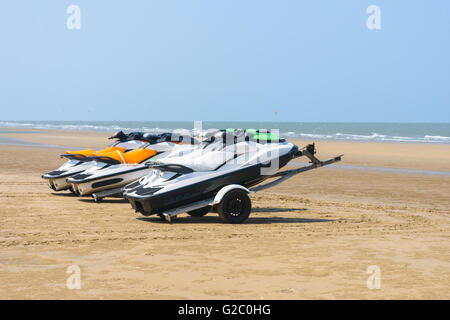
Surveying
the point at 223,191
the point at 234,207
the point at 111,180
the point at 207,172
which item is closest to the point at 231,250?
the point at 223,191

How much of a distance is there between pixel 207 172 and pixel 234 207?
2.90ft

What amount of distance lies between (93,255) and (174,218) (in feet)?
14.1

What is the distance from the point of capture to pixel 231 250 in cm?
1088

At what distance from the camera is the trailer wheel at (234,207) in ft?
45.0

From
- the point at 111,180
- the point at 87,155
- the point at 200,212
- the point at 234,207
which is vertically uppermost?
the point at 87,155

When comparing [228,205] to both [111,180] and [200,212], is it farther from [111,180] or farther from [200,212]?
[111,180]

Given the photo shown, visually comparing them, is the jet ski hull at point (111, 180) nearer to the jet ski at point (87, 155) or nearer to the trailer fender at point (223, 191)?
the jet ski at point (87, 155)

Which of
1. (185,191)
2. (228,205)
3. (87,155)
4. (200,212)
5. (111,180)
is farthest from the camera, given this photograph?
(87,155)

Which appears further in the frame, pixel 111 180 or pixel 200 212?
pixel 111 180

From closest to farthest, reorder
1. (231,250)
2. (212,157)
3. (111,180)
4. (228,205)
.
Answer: (231,250), (228,205), (212,157), (111,180)

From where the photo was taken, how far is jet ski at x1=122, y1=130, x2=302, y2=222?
13.6 metres

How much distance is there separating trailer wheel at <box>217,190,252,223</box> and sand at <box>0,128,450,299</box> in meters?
0.29

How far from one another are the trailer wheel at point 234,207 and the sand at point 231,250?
29cm
